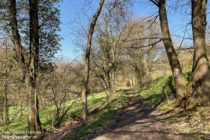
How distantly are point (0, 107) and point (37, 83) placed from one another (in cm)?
241

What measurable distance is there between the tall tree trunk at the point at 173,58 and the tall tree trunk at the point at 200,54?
1.71 m

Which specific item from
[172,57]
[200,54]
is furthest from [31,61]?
[200,54]

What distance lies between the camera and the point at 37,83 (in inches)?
653

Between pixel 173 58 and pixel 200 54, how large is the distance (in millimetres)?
2639

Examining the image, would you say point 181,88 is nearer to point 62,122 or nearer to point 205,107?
point 205,107

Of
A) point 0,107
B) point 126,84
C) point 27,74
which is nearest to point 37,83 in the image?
point 27,74

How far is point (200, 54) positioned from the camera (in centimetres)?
1580

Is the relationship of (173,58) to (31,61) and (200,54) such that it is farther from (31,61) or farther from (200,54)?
(31,61)

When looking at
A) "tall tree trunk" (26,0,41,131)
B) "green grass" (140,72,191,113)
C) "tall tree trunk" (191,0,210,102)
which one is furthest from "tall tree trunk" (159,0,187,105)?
"tall tree trunk" (26,0,41,131)

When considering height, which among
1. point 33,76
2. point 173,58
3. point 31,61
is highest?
point 31,61

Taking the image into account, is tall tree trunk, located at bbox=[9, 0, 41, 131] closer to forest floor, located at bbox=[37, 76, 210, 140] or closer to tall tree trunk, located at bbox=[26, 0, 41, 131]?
tall tree trunk, located at bbox=[26, 0, 41, 131]

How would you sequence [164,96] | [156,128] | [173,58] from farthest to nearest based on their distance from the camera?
[164,96], [173,58], [156,128]

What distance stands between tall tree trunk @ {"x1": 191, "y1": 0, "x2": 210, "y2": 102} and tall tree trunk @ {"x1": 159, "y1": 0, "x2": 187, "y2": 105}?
5.61 ft

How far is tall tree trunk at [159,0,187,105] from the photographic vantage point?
17.7m
